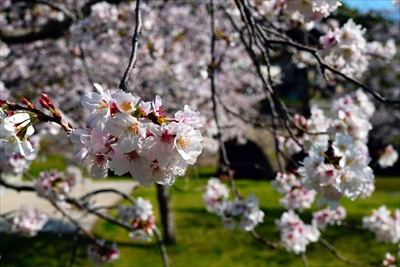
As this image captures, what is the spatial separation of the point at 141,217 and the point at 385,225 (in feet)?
5.94

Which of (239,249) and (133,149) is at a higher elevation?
(133,149)

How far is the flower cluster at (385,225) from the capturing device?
10.2ft

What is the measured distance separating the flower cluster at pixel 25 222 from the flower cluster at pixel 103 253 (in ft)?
2.49

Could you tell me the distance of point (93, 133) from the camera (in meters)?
0.91

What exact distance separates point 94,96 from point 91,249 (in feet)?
7.82

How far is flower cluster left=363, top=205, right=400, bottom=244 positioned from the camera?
3.12 meters

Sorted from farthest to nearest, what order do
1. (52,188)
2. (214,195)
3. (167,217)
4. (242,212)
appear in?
(167,217) → (214,195) → (52,188) → (242,212)

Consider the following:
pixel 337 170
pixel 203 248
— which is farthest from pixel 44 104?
pixel 203 248

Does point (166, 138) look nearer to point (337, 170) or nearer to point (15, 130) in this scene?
point (15, 130)

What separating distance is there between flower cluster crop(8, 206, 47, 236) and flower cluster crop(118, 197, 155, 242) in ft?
2.90

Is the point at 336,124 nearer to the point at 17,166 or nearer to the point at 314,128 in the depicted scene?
the point at 314,128

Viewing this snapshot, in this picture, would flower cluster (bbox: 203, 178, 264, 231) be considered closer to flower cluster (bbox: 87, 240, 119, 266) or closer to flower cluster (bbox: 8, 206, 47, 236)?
flower cluster (bbox: 87, 240, 119, 266)

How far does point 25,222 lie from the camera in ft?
11.4

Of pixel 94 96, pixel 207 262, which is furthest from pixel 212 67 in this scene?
pixel 207 262
